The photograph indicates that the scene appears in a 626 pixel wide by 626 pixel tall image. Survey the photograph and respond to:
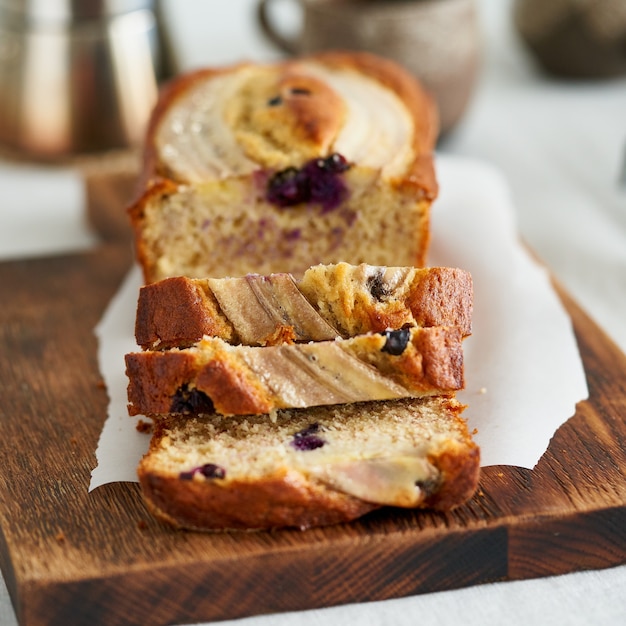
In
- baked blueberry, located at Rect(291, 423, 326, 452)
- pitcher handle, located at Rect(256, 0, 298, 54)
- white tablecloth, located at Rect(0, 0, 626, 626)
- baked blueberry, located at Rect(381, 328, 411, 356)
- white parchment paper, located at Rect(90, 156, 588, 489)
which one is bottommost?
white tablecloth, located at Rect(0, 0, 626, 626)

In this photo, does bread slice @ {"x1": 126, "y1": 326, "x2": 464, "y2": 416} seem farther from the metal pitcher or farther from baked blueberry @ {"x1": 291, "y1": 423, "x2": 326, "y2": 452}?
the metal pitcher

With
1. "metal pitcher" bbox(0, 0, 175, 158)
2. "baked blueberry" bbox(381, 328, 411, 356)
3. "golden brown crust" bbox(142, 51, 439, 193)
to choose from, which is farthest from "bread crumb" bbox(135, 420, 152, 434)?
"metal pitcher" bbox(0, 0, 175, 158)

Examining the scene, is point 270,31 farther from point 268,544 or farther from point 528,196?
point 268,544

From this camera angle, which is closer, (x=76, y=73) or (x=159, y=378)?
(x=159, y=378)

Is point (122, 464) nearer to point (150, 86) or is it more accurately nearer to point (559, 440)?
point (559, 440)

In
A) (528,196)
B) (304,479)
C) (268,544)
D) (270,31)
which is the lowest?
(528,196)

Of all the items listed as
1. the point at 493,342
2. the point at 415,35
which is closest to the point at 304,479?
the point at 493,342

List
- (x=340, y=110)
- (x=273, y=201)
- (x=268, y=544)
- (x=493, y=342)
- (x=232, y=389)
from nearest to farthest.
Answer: (x=268, y=544) < (x=232, y=389) < (x=493, y=342) < (x=273, y=201) < (x=340, y=110)
